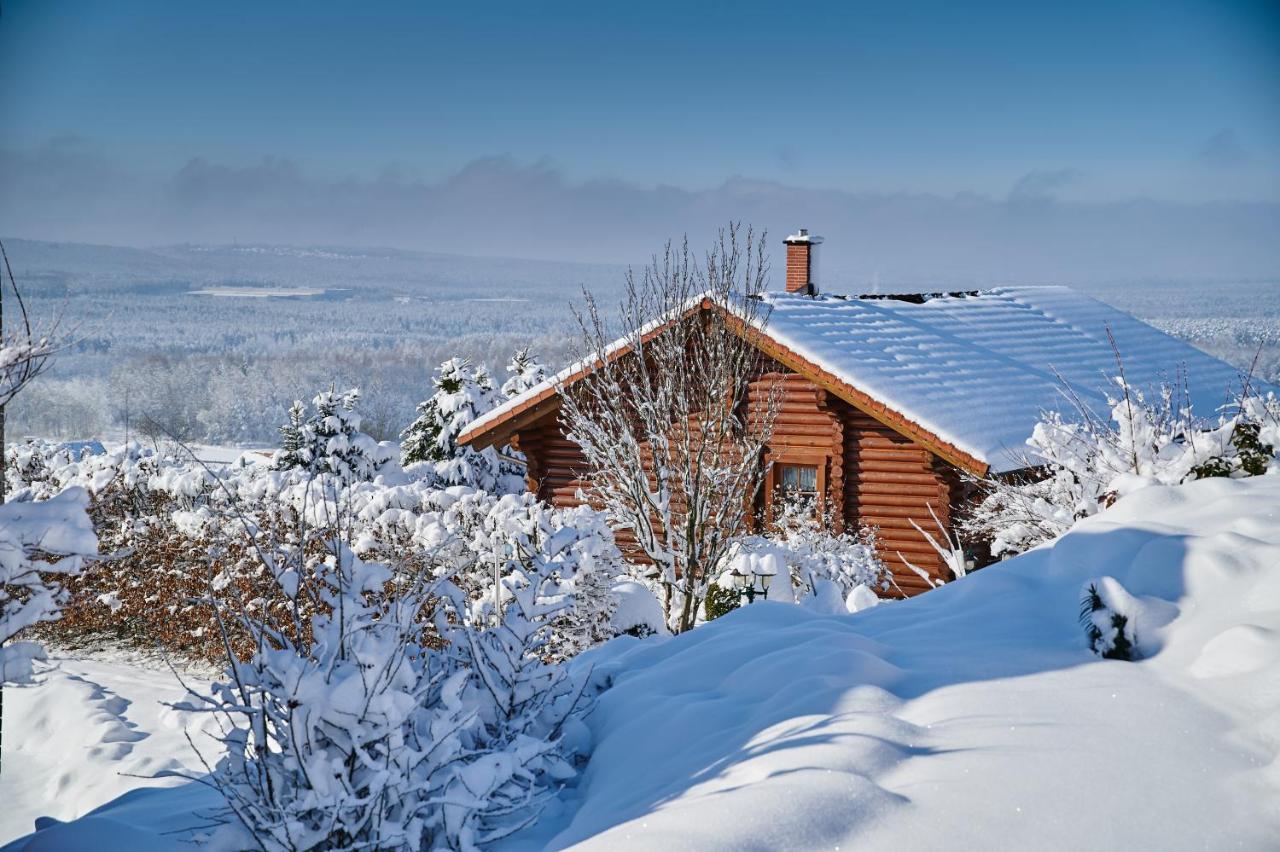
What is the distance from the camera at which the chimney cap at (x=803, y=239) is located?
66.0ft

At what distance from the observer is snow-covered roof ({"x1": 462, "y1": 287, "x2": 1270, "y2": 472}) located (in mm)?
14148

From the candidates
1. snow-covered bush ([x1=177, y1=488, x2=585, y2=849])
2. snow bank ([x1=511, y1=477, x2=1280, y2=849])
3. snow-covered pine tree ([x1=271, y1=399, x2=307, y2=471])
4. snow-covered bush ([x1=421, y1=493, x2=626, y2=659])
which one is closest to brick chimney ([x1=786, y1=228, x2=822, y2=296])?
snow-covered bush ([x1=421, y1=493, x2=626, y2=659])

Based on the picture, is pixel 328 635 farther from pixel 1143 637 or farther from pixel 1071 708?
pixel 1143 637

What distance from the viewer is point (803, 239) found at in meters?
20.1

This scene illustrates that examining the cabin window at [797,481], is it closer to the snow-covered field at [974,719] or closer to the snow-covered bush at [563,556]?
the snow-covered bush at [563,556]

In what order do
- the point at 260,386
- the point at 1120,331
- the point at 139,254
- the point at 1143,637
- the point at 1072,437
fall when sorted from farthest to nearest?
the point at 139,254, the point at 260,386, the point at 1120,331, the point at 1072,437, the point at 1143,637

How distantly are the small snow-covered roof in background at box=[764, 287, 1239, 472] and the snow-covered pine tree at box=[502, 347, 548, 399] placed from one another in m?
12.5

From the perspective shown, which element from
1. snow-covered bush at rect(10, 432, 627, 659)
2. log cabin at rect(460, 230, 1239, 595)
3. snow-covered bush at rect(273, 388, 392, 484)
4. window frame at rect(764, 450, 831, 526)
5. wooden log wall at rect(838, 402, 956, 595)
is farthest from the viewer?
snow-covered bush at rect(273, 388, 392, 484)

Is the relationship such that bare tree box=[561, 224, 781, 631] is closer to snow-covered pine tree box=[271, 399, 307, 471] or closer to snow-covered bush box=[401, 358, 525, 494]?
snow-covered bush box=[401, 358, 525, 494]

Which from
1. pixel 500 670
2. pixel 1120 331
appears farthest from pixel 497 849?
pixel 1120 331

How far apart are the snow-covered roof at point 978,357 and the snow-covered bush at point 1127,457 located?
1.23m

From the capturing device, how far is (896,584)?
1468 centimetres

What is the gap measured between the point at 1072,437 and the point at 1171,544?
560 centimetres

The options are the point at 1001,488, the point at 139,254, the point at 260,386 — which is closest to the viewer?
the point at 1001,488
